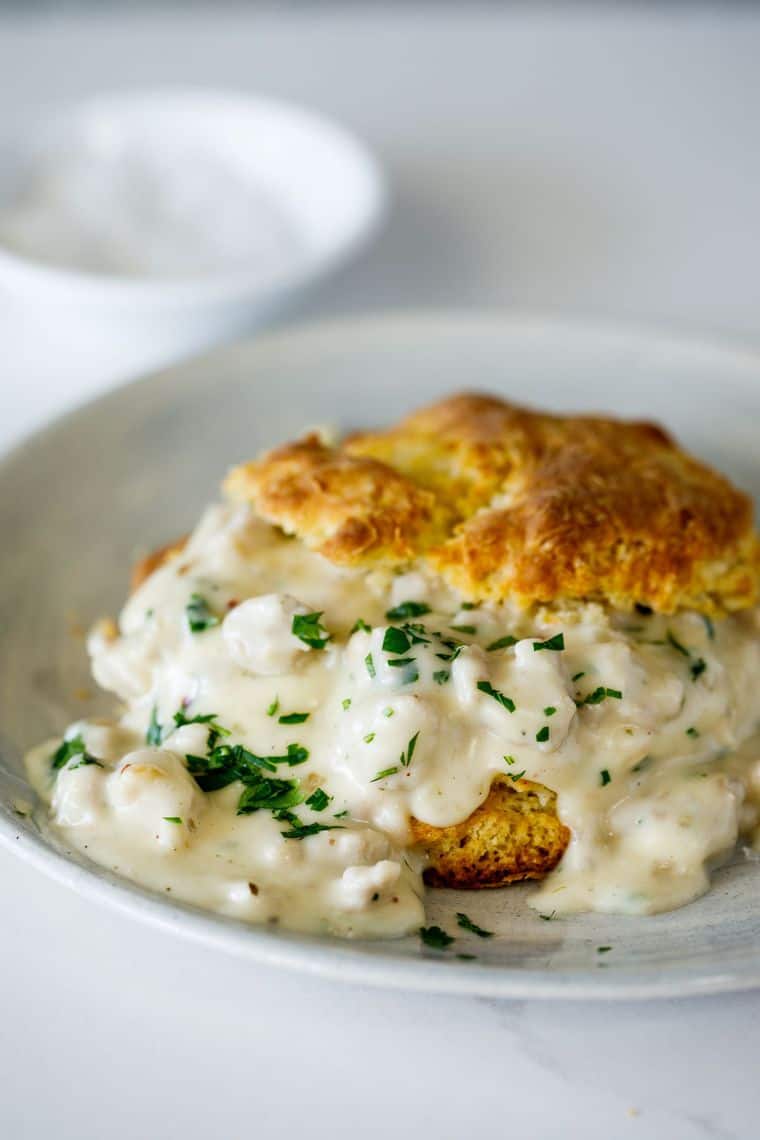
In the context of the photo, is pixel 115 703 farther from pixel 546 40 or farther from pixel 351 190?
pixel 546 40

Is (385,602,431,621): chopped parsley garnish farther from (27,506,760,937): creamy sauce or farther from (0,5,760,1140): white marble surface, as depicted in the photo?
(0,5,760,1140): white marble surface

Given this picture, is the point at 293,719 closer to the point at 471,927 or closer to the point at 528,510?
the point at 471,927

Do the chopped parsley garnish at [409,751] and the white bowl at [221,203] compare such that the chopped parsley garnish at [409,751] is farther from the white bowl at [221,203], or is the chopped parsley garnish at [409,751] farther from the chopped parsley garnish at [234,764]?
the white bowl at [221,203]

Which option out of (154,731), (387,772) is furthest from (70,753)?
(387,772)

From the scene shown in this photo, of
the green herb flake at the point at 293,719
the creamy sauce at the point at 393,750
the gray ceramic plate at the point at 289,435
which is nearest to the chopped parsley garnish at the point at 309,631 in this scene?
the creamy sauce at the point at 393,750

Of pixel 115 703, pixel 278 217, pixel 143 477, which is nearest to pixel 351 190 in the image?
pixel 278 217

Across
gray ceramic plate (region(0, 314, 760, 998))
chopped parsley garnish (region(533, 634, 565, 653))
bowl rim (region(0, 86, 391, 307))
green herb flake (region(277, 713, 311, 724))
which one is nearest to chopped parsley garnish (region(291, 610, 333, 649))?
green herb flake (region(277, 713, 311, 724))
